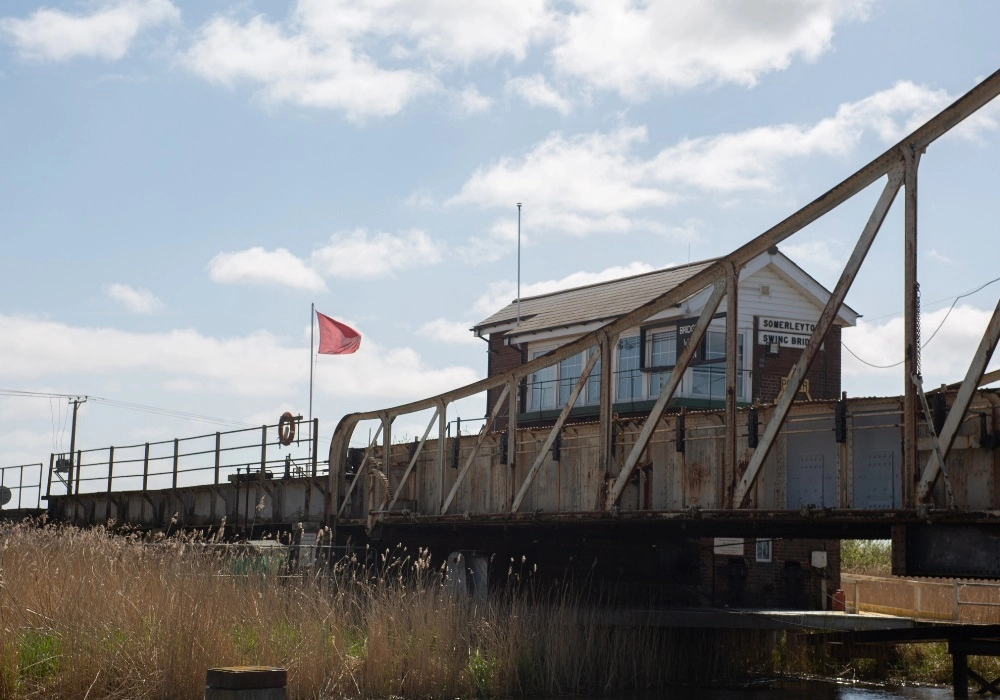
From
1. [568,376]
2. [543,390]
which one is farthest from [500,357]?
[568,376]

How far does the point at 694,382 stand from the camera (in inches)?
1214

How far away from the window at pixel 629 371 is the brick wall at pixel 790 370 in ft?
10.3

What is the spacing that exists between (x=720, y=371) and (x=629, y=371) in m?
2.73

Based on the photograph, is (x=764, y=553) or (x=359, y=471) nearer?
(x=359, y=471)

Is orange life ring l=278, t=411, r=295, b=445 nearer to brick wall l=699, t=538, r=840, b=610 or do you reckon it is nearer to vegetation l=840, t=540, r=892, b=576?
brick wall l=699, t=538, r=840, b=610

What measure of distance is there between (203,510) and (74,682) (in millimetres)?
17479

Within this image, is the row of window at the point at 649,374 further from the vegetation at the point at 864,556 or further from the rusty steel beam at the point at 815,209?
the vegetation at the point at 864,556

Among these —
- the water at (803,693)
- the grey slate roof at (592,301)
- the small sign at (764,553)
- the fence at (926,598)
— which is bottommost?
the water at (803,693)

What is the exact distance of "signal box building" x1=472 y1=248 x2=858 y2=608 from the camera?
29828 millimetres

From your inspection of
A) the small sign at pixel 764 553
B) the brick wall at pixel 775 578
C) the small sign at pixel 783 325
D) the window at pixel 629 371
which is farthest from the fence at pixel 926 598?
the window at pixel 629 371

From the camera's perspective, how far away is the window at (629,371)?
1259 inches

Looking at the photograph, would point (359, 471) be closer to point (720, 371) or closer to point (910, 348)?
point (720, 371)

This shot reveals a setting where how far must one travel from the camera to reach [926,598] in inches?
1136

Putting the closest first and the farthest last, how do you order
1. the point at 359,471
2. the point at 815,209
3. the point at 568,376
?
the point at 815,209, the point at 359,471, the point at 568,376
